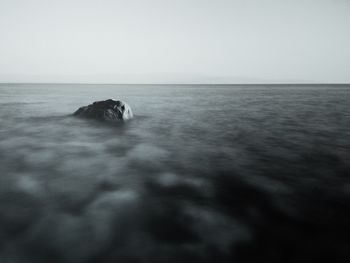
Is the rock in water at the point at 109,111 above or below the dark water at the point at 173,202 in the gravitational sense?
above

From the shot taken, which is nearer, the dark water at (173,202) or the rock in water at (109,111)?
the dark water at (173,202)

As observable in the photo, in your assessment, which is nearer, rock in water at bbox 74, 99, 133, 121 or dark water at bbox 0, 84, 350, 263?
dark water at bbox 0, 84, 350, 263

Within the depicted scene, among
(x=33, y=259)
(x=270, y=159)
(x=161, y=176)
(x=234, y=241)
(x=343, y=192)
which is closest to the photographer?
(x=33, y=259)

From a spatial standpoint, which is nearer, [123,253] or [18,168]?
[123,253]

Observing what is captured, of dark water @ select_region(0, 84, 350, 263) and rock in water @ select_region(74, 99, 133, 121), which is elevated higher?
rock in water @ select_region(74, 99, 133, 121)

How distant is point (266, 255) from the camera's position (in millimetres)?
3596

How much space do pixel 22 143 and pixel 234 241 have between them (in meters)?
9.44

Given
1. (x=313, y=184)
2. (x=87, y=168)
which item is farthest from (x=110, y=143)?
(x=313, y=184)

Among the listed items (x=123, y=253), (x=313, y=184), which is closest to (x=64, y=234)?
(x=123, y=253)

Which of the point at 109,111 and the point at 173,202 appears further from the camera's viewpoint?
the point at 109,111

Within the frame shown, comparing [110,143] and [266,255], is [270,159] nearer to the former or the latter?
[266,255]

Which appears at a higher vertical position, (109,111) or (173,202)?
(109,111)

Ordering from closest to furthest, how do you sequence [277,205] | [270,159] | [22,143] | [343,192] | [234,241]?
1. [234,241]
2. [277,205]
3. [343,192]
4. [270,159]
5. [22,143]

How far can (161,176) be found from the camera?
22.2ft
